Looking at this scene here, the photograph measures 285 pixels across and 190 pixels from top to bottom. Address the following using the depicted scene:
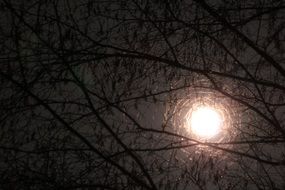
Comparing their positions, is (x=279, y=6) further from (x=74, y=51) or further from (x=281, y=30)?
(x=74, y=51)

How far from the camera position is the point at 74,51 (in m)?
3.91

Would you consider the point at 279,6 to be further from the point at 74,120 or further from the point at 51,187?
the point at 51,187

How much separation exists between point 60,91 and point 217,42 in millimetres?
1150

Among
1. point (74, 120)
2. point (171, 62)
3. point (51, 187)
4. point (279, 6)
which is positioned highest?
point (279, 6)

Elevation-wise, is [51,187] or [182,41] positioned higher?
[182,41]

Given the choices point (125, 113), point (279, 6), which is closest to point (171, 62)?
point (125, 113)

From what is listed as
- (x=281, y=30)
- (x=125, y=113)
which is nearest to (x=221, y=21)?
(x=281, y=30)

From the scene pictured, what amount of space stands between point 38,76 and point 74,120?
41 centimetres

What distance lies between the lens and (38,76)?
3801 millimetres

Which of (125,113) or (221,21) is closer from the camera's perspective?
(221,21)

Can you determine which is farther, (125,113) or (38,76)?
(125,113)

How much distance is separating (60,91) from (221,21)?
3.99 ft

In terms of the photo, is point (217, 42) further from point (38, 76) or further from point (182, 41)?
point (38, 76)

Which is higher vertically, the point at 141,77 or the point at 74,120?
the point at 141,77
